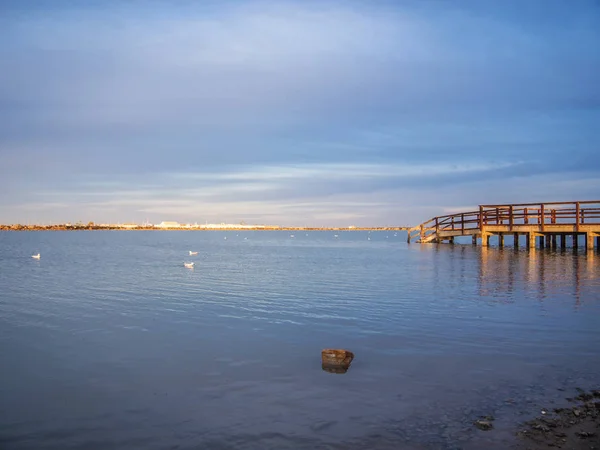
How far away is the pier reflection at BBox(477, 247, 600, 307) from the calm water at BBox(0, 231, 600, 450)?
262mm

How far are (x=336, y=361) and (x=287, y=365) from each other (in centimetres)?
129

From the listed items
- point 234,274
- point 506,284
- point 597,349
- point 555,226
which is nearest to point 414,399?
point 597,349

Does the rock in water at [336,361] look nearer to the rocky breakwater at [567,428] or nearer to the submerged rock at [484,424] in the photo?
the submerged rock at [484,424]

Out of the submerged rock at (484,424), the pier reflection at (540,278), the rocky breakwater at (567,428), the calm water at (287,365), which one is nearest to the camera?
the rocky breakwater at (567,428)

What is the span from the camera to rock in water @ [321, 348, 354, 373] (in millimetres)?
11320

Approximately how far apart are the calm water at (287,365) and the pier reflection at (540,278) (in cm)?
26

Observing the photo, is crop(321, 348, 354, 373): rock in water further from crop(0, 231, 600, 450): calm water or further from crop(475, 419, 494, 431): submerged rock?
crop(475, 419, 494, 431): submerged rock

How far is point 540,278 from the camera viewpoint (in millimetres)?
26719

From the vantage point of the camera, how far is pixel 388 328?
15.8m

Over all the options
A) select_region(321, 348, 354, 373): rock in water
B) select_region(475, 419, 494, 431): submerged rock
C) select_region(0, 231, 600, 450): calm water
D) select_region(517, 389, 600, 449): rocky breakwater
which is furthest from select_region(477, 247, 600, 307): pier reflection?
select_region(475, 419, 494, 431): submerged rock

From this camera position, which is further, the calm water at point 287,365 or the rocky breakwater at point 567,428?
the calm water at point 287,365

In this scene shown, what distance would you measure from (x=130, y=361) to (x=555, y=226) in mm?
42937

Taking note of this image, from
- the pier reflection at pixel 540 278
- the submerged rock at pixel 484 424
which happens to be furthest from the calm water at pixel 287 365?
the pier reflection at pixel 540 278

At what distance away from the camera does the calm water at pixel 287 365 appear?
8.34 metres
